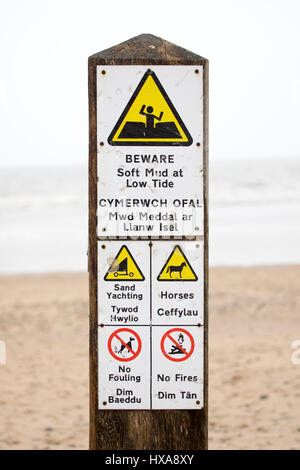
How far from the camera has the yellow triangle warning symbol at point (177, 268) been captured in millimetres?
2107

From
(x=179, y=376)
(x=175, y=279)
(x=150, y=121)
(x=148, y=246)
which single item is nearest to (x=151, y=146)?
(x=150, y=121)

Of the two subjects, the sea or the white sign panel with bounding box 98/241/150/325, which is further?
the sea

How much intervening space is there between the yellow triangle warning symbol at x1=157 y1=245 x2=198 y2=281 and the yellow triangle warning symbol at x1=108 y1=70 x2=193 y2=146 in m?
0.42

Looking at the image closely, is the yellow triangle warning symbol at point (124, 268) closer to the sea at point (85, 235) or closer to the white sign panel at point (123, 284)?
the white sign panel at point (123, 284)

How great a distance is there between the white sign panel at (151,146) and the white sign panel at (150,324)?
107 mm

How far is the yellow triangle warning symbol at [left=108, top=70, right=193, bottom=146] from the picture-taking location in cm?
208

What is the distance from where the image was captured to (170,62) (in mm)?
2070

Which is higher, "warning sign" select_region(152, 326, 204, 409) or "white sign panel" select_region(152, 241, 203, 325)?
"white sign panel" select_region(152, 241, 203, 325)

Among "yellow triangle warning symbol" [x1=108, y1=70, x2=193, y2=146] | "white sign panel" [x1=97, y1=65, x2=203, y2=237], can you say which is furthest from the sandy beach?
"yellow triangle warning symbol" [x1=108, y1=70, x2=193, y2=146]

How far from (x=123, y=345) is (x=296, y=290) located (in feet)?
27.1

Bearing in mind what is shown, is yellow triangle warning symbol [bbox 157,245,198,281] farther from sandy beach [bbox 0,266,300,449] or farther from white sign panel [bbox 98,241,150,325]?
sandy beach [bbox 0,266,300,449]

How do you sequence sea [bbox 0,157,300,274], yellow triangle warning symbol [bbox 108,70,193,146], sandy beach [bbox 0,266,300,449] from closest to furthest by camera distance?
yellow triangle warning symbol [bbox 108,70,193,146]
sandy beach [bbox 0,266,300,449]
sea [bbox 0,157,300,274]
